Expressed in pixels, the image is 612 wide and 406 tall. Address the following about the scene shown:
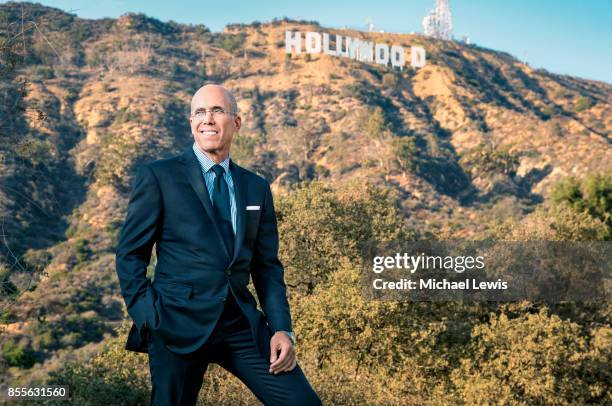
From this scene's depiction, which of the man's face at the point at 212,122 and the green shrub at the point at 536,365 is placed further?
the green shrub at the point at 536,365

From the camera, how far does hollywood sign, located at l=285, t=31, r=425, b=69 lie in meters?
120

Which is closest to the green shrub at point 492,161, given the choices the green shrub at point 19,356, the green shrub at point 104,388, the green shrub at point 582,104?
the green shrub at point 582,104

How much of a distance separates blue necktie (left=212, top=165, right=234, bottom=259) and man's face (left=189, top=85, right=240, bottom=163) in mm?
141

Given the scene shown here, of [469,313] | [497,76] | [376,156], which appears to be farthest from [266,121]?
[469,313]

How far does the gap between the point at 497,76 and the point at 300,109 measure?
49416 mm

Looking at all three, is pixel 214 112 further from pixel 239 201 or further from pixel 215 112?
pixel 239 201

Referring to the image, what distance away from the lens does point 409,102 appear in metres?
113

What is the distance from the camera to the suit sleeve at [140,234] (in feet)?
12.5

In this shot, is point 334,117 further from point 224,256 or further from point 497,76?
point 224,256

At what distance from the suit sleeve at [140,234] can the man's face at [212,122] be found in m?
0.37

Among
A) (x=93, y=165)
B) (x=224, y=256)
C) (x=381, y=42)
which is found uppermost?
(x=381, y=42)

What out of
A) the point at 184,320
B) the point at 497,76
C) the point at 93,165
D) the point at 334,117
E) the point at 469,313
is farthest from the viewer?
the point at 497,76

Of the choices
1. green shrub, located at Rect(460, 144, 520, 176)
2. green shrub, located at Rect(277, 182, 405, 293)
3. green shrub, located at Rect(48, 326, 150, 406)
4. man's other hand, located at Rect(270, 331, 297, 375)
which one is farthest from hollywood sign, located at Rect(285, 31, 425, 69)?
man's other hand, located at Rect(270, 331, 297, 375)

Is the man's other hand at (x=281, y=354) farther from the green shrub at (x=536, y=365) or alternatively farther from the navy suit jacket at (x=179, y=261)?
the green shrub at (x=536, y=365)
